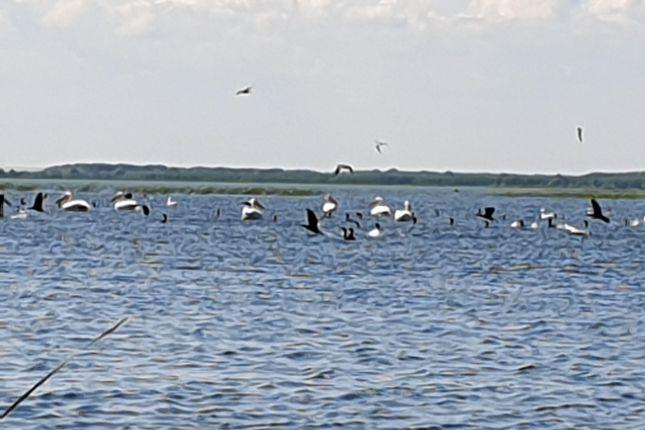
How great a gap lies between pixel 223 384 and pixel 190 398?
3.07 feet

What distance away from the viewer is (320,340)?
22.8 metres

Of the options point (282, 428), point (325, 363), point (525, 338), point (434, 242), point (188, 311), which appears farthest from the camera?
point (434, 242)

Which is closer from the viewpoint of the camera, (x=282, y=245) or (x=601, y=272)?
(x=601, y=272)

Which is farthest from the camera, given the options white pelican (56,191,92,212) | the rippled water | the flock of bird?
white pelican (56,191,92,212)

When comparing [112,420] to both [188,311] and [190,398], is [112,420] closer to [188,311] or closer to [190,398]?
[190,398]

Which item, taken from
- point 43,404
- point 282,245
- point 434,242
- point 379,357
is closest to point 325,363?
point 379,357

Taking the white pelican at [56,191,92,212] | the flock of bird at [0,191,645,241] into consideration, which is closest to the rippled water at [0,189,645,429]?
the flock of bird at [0,191,645,241]

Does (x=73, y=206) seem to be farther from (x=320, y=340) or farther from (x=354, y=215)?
(x=320, y=340)

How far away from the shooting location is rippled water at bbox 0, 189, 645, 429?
17.2 metres

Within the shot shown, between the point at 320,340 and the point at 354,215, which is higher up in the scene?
the point at 320,340

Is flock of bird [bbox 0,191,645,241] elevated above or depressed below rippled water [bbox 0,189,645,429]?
below

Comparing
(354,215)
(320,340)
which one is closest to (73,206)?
(354,215)

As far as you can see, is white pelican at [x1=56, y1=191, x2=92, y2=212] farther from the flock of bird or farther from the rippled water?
the rippled water

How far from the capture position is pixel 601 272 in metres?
41.0
